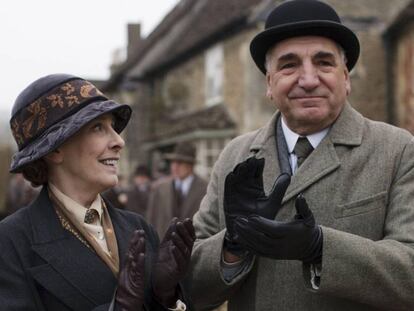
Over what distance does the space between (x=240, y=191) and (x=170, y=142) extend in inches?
727

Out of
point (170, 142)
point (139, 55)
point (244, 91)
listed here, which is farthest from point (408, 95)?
point (139, 55)

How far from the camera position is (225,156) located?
9.82 feet

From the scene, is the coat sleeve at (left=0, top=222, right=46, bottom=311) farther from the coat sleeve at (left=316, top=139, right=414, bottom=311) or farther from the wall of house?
the wall of house

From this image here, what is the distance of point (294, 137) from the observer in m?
2.81

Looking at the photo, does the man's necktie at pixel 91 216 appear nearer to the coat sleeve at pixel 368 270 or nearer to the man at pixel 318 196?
the man at pixel 318 196

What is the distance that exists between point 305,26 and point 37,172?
1142 millimetres

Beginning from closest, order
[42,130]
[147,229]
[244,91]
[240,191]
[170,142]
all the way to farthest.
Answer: [240,191] → [42,130] → [147,229] → [244,91] → [170,142]

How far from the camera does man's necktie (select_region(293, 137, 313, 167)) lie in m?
2.77

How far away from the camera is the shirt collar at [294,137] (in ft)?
9.11

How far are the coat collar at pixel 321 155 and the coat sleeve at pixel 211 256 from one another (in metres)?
0.23

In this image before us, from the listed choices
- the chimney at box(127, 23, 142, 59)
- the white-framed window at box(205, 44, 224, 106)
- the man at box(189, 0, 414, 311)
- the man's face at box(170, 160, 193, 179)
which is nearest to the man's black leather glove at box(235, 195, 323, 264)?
the man at box(189, 0, 414, 311)

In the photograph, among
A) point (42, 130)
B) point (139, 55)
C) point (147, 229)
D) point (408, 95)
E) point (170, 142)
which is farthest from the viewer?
point (139, 55)

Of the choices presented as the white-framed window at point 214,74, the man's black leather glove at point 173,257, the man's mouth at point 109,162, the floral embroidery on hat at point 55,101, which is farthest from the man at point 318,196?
the white-framed window at point 214,74

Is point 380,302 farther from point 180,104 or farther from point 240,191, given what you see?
point 180,104
